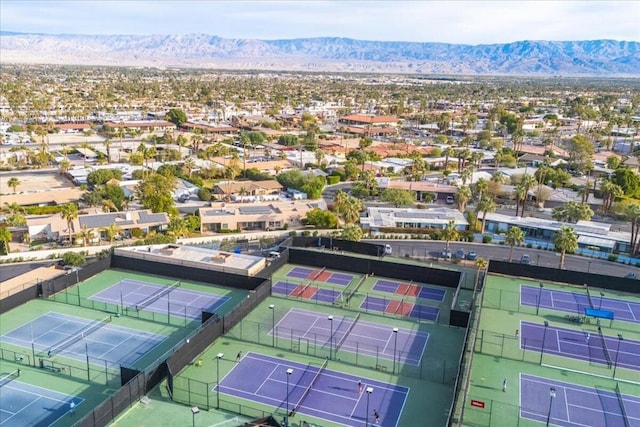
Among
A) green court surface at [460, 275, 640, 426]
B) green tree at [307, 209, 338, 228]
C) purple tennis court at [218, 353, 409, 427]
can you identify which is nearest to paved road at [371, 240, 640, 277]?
green tree at [307, 209, 338, 228]

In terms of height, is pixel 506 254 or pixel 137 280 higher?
pixel 137 280

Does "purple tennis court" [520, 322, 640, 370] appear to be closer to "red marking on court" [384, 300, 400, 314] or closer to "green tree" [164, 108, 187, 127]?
"red marking on court" [384, 300, 400, 314]

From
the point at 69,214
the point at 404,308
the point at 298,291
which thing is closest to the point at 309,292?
the point at 298,291

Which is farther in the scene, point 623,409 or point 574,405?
point 574,405

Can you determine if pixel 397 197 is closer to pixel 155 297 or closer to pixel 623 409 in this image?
pixel 155 297

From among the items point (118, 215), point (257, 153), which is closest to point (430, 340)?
point (118, 215)

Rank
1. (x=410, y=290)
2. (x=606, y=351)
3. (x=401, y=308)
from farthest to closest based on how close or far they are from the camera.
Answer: (x=410, y=290) < (x=401, y=308) < (x=606, y=351)
